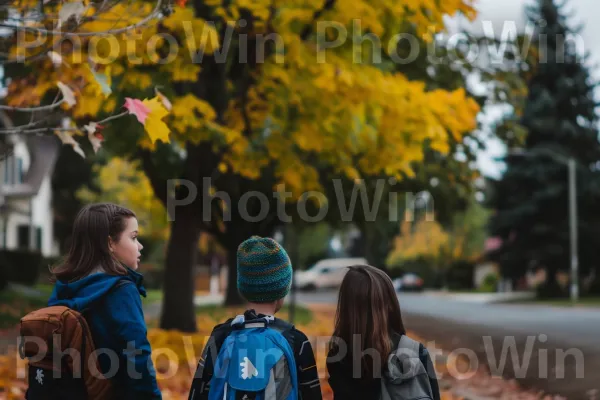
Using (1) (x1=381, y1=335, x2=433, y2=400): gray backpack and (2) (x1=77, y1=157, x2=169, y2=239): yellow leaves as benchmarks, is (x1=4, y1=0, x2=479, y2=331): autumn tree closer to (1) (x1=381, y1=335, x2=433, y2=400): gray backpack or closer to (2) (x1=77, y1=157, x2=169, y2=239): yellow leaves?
(1) (x1=381, y1=335, x2=433, y2=400): gray backpack

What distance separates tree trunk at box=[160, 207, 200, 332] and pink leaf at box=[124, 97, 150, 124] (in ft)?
30.1

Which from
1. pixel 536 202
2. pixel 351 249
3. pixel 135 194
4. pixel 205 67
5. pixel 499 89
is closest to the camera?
pixel 205 67

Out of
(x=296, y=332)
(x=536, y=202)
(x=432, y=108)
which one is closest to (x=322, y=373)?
(x=432, y=108)

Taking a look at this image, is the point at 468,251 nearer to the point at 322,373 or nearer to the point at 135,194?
the point at 135,194

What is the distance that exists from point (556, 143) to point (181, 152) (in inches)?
1159

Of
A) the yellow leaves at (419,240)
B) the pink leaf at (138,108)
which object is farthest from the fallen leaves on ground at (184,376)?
the yellow leaves at (419,240)

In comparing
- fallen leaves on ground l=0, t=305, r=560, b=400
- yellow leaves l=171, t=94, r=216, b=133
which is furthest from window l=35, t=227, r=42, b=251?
yellow leaves l=171, t=94, r=216, b=133

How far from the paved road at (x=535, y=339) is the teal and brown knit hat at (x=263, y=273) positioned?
6.70 metres

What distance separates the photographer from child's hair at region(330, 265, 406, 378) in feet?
11.5

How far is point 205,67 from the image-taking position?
11.6m

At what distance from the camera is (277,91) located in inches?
410

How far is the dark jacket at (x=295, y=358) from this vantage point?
335 centimetres

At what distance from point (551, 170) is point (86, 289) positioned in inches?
1416

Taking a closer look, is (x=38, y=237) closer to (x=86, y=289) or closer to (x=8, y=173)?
(x=8, y=173)
